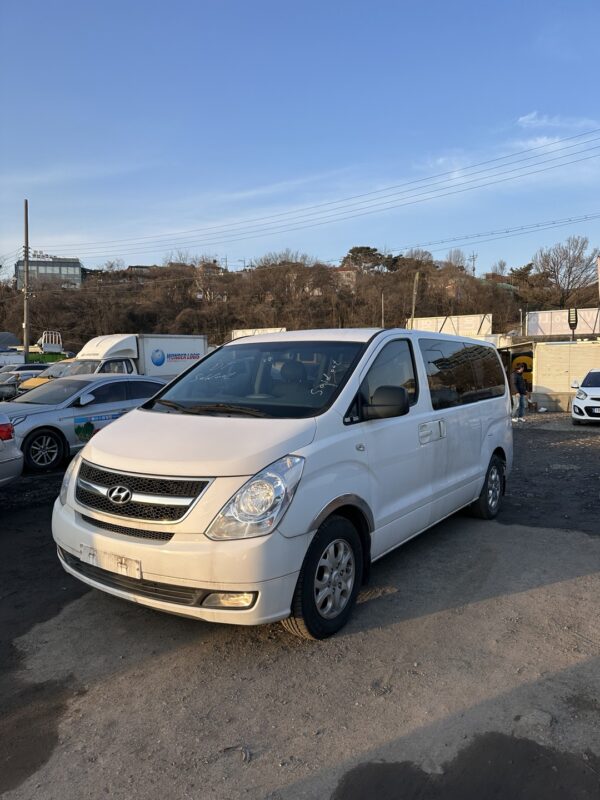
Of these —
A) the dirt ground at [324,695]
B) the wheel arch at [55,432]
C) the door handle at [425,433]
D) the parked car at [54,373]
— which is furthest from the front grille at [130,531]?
Answer: the parked car at [54,373]

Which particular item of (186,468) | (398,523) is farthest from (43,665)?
(398,523)

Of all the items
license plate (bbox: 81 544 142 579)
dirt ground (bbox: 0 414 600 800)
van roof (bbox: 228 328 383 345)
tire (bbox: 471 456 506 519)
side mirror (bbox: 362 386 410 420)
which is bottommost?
dirt ground (bbox: 0 414 600 800)

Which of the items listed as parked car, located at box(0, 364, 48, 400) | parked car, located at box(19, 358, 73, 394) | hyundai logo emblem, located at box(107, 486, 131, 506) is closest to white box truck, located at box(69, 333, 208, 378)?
parked car, located at box(19, 358, 73, 394)

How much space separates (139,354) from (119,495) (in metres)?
18.0

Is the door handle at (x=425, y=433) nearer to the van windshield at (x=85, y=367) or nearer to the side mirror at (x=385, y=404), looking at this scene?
the side mirror at (x=385, y=404)

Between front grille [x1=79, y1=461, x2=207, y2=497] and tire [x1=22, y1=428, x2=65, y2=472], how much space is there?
20.3 feet

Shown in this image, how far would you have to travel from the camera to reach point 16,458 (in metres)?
6.46

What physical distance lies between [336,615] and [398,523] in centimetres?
94

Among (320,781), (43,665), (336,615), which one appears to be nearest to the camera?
(320,781)

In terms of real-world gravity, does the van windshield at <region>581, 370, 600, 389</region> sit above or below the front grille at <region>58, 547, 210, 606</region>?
above

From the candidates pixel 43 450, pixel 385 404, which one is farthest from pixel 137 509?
pixel 43 450

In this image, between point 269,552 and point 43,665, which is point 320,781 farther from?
point 43,665

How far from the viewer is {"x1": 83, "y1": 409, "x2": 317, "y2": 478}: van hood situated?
320 centimetres

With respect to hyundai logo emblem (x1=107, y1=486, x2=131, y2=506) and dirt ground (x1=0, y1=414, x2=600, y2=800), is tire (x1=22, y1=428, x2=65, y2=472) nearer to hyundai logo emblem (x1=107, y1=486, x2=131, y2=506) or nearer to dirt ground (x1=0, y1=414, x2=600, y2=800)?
dirt ground (x1=0, y1=414, x2=600, y2=800)
